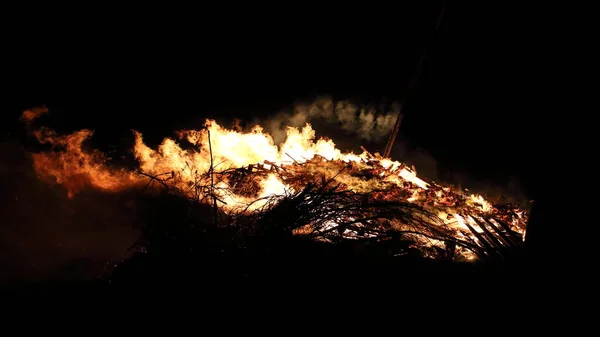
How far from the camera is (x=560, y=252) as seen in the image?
2.77 metres

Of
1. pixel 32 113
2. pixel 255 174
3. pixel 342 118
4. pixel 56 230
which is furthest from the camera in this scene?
pixel 342 118

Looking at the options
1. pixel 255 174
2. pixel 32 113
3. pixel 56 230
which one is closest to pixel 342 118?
pixel 255 174

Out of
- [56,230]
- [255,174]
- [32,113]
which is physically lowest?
[56,230]

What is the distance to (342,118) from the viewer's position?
10086mm

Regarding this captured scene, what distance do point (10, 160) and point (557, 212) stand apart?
990 cm

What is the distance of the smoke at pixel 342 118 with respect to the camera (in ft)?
32.1

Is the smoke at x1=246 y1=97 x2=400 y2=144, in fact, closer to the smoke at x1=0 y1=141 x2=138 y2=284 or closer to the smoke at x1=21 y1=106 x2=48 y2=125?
the smoke at x1=0 y1=141 x2=138 y2=284

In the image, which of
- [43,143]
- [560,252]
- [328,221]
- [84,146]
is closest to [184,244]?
[328,221]

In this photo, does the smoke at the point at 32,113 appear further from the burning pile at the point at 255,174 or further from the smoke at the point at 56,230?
the smoke at the point at 56,230

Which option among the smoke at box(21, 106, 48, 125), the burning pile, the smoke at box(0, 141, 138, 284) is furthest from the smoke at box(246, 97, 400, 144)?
the smoke at box(21, 106, 48, 125)

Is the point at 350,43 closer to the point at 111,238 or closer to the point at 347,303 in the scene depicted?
A: the point at 111,238

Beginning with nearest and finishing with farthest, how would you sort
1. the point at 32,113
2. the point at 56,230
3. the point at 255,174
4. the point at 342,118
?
the point at 255,174 < the point at 56,230 < the point at 32,113 < the point at 342,118

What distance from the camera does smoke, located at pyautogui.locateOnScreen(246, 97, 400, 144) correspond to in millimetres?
9797

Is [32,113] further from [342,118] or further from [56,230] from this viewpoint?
[342,118]
